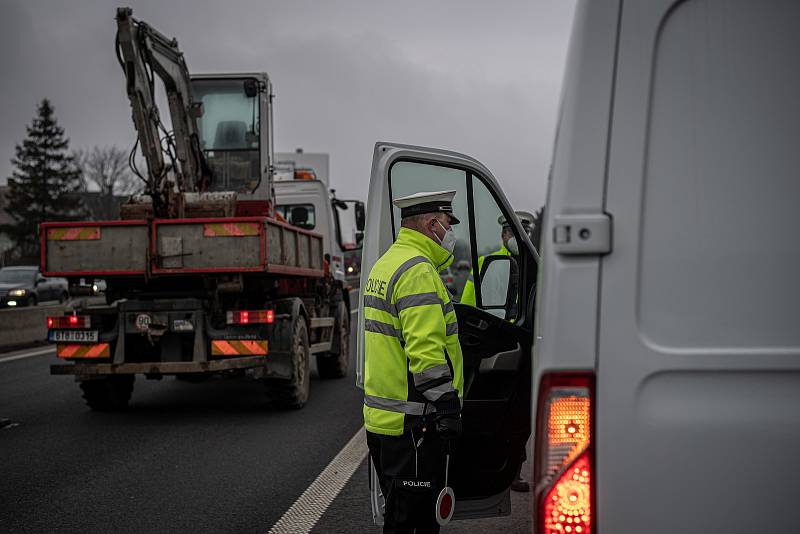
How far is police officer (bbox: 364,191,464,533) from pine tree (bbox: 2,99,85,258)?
207 ft

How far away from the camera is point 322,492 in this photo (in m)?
5.73

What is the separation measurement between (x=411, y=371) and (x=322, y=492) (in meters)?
2.79

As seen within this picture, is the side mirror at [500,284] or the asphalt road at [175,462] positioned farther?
the asphalt road at [175,462]

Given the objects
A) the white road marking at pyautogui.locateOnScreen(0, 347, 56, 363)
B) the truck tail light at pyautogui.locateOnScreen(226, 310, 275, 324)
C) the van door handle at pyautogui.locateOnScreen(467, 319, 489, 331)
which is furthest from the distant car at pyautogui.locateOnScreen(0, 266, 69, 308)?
the van door handle at pyautogui.locateOnScreen(467, 319, 489, 331)

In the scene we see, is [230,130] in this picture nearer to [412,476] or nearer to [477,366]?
[477,366]

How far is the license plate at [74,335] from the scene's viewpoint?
855 centimetres

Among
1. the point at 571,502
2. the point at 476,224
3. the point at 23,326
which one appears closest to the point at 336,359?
the point at 23,326

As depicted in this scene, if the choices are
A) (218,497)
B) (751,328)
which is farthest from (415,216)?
(218,497)

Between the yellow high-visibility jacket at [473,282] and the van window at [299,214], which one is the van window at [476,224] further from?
the van window at [299,214]

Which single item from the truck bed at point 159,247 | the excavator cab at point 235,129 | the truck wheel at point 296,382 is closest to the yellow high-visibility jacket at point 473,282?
the truck bed at point 159,247

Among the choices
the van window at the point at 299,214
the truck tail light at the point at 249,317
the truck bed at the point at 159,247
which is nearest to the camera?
the truck bed at the point at 159,247

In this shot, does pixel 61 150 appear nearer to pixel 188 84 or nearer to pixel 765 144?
pixel 188 84

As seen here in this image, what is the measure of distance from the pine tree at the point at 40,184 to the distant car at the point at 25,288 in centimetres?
3120

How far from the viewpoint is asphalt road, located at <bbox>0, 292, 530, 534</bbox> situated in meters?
5.17
